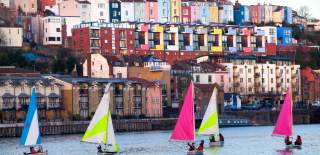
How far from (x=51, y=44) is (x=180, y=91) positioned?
25.5m

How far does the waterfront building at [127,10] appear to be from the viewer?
183750 mm

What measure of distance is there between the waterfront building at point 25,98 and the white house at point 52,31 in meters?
40.1

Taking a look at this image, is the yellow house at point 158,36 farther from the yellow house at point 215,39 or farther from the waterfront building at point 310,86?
the waterfront building at point 310,86

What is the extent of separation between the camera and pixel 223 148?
300ft

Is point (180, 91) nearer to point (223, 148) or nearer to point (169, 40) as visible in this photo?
point (169, 40)

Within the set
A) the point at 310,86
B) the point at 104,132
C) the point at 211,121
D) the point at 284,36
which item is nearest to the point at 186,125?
the point at 104,132

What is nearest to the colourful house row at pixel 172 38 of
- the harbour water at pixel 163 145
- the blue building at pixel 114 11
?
the blue building at pixel 114 11

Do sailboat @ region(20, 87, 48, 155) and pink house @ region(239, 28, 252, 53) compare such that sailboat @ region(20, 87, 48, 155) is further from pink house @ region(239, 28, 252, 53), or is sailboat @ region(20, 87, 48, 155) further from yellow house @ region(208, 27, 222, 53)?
pink house @ region(239, 28, 252, 53)

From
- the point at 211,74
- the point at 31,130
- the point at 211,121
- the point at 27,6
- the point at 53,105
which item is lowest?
the point at 53,105

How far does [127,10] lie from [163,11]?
256 inches

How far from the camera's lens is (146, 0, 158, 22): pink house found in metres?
186

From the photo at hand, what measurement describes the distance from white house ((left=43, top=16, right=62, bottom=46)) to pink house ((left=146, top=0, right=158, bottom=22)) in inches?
804

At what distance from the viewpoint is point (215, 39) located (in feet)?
595

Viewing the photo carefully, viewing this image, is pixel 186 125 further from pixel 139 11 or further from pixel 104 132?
pixel 139 11
